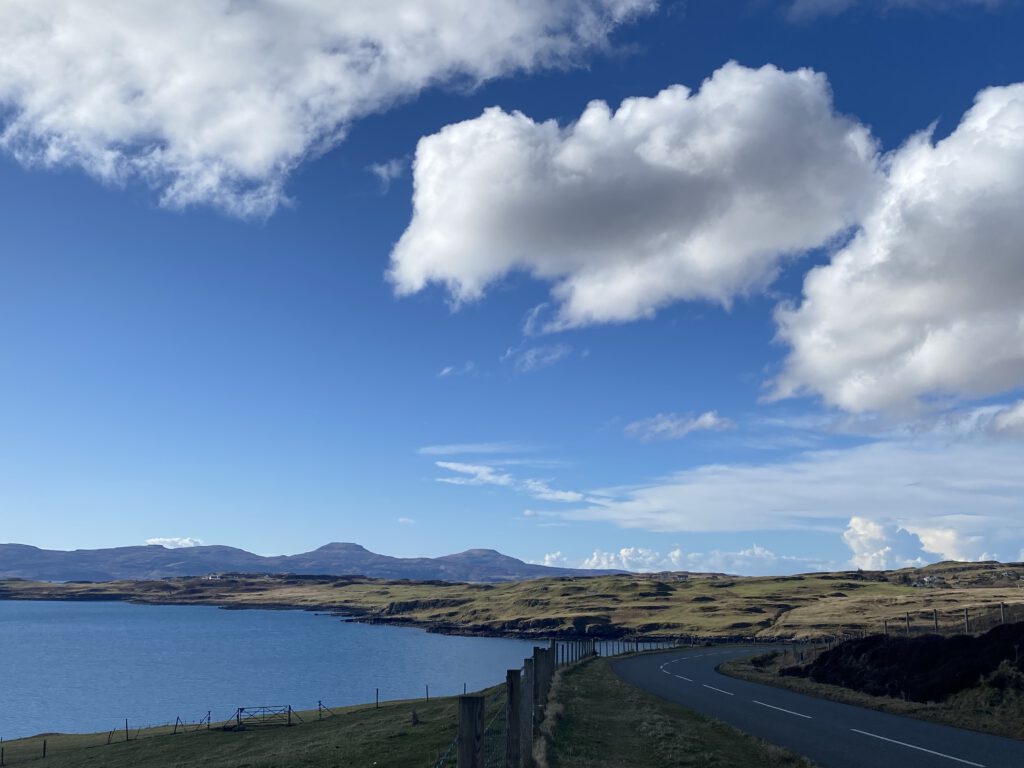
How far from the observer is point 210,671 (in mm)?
111375

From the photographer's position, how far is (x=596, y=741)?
23984 mm

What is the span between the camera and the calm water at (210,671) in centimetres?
8219

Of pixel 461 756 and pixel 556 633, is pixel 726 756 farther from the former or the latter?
pixel 556 633

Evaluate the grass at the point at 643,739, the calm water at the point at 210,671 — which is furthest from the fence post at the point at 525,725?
the calm water at the point at 210,671

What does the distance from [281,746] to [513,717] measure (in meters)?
29.2

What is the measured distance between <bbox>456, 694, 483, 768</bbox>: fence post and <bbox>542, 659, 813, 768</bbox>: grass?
796cm

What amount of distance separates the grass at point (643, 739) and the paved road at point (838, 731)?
1.09 metres

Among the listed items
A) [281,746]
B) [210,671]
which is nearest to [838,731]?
[281,746]

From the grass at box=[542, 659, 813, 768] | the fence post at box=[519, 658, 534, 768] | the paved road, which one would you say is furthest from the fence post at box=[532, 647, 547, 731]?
the fence post at box=[519, 658, 534, 768]

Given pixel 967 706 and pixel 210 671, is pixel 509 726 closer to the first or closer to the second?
pixel 967 706

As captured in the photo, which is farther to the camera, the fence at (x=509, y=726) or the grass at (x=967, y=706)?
the grass at (x=967, y=706)

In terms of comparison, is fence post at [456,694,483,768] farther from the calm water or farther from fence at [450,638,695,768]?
the calm water

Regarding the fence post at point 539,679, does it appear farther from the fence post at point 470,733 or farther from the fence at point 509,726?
the fence post at point 470,733

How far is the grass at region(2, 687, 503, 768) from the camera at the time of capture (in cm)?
3091
